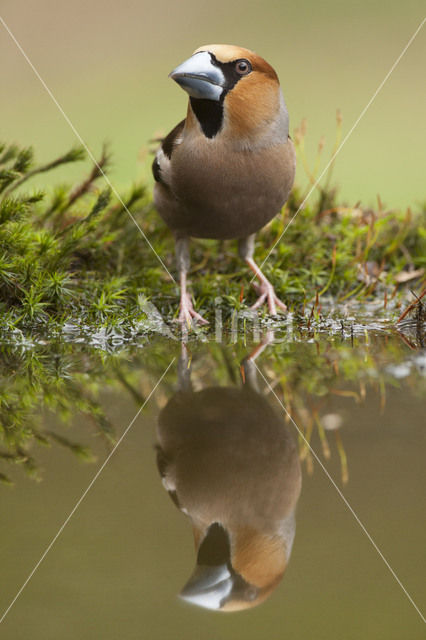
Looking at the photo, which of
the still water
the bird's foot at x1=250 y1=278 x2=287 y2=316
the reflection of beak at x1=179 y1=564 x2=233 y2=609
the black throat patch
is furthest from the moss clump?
the reflection of beak at x1=179 y1=564 x2=233 y2=609

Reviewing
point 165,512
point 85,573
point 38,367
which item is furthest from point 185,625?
point 38,367

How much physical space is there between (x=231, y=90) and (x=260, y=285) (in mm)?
1145

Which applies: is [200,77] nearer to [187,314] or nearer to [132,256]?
[187,314]

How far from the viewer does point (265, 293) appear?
12.2 ft

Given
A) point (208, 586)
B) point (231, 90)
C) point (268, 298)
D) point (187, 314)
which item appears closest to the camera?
point (208, 586)

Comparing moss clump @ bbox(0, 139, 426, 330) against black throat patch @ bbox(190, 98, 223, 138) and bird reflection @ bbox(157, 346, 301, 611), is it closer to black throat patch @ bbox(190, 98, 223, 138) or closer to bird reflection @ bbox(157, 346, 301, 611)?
black throat patch @ bbox(190, 98, 223, 138)

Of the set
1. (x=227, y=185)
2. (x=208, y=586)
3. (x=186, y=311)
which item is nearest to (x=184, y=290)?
(x=186, y=311)

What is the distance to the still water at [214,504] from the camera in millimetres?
1181

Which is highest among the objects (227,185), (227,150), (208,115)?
(208,115)

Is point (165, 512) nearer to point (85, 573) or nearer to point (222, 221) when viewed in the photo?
point (85, 573)

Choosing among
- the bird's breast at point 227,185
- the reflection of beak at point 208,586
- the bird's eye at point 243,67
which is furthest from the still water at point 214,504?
the bird's eye at point 243,67

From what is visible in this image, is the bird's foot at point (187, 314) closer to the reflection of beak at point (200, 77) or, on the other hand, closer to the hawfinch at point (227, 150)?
the hawfinch at point (227, 150)

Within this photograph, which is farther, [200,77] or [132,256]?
[132,256]

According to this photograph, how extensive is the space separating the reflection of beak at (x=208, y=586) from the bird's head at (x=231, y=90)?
81.6 inches
